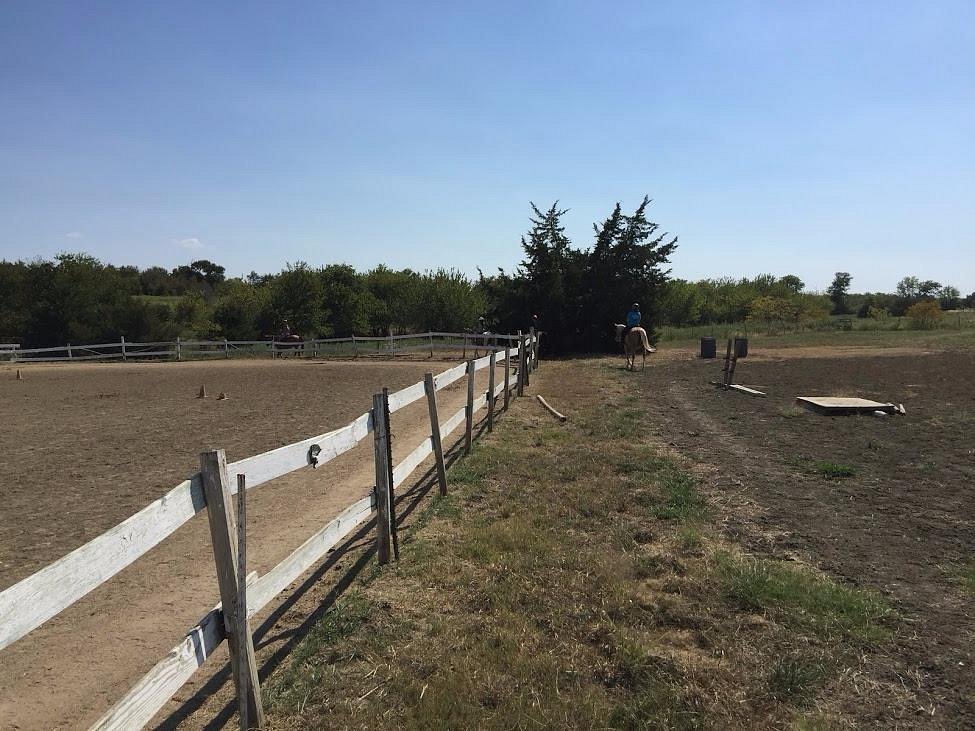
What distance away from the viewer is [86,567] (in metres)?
2.11

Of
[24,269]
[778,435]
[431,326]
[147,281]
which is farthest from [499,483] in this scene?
[147,281]

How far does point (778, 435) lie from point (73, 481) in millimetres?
9770

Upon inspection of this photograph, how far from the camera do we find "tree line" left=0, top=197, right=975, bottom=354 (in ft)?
94.4

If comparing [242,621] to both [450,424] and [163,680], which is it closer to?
[163,680]

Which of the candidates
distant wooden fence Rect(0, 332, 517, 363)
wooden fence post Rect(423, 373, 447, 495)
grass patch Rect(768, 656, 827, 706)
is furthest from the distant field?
grass patch Rect(768, 656, 827, 706)

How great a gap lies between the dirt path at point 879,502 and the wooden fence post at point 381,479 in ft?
9.69

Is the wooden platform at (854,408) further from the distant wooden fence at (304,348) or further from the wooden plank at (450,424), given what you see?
the distant wooden fence at (304,348)

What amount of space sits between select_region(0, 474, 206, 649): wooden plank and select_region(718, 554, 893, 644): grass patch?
11.2 feet

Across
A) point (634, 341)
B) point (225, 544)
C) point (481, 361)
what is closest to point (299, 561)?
point (225, 544)

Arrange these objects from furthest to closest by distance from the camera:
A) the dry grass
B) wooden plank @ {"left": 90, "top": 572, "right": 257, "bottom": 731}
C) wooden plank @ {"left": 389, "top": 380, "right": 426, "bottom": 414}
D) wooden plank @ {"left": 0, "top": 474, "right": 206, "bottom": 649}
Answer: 1. wooden plank @ {"left": 389, "top": 380, "right": 426, "bottom": 414}
2. the dry grass
3. wooden plank @ {"left": 90, "top": 572, "right": 257, "bottom": 731}
4. wooden plank @ {"left": 0, "top": 474, "right": 206, "bottom": 649}

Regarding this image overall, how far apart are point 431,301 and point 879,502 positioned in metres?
43.5

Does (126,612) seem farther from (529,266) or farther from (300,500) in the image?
(529,266)

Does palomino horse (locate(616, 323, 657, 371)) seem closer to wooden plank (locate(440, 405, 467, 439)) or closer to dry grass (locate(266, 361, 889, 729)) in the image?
wooden plank (locate(440, 405, 467, 439))

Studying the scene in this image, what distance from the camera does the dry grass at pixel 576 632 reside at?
10.00 ft
